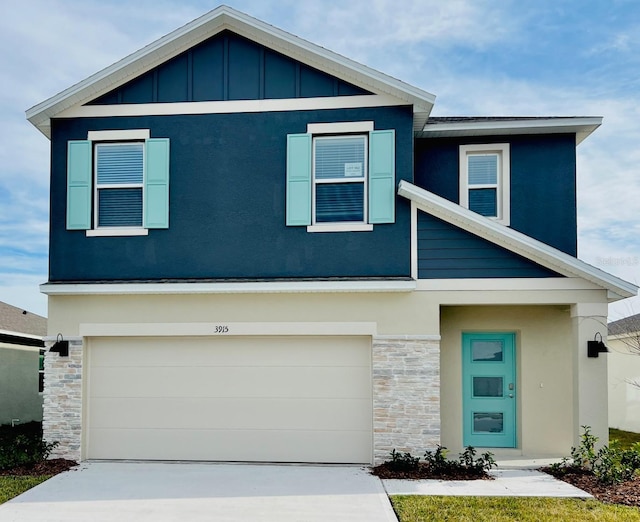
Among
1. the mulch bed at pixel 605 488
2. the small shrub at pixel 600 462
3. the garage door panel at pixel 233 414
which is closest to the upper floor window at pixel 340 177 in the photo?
the garage door panel at pixel 233 414

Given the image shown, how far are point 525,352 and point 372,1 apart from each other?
22.4 feet

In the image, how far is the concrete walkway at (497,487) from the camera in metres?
8.19

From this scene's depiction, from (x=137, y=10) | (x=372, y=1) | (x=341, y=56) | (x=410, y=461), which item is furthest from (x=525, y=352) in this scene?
(x=137, y=10)

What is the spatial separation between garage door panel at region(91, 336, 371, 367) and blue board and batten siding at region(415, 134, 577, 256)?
3.62 meters

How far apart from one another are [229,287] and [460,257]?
3.85 meters

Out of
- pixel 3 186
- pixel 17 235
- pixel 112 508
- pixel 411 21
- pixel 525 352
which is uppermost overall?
pixel 411 21

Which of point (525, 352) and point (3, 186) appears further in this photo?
point (3, 186)

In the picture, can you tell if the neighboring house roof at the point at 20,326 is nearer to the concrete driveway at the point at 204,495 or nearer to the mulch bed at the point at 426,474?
the concrete driveway at the point at 204,495

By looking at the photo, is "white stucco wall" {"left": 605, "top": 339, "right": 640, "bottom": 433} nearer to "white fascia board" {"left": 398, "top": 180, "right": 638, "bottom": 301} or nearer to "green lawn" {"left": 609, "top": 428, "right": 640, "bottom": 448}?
"green lawn" {"left": 609, "top": 428, "right": 640, "bottom": 448}

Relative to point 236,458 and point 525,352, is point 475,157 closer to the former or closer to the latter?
point 525,352

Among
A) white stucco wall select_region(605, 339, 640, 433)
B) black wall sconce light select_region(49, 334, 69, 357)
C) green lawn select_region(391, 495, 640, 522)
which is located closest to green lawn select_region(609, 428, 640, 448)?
white stucco wall select_region(605, 339, 640, 433)

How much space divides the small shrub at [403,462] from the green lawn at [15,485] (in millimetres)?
5332

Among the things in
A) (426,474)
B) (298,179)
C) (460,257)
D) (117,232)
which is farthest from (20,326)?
(460,257)

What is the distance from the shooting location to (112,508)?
25.2 ft
